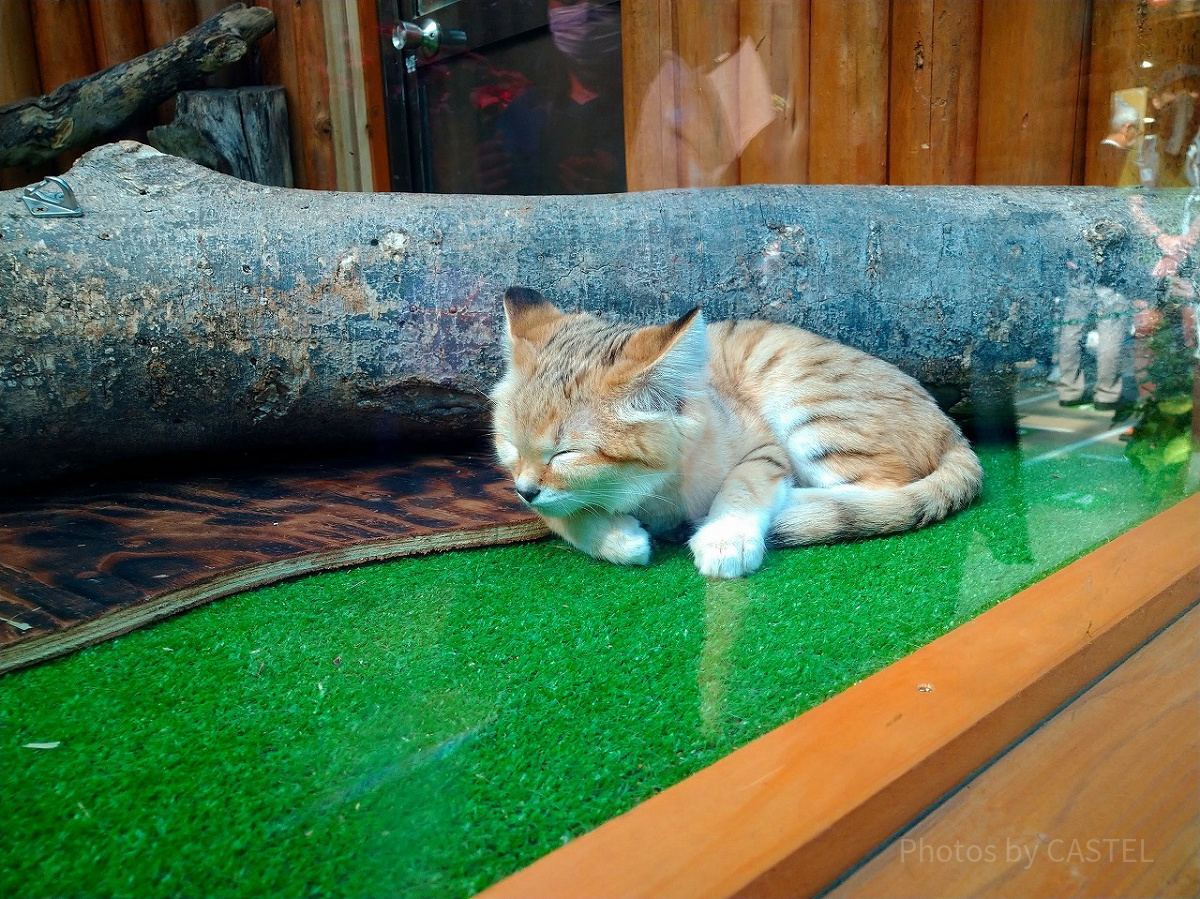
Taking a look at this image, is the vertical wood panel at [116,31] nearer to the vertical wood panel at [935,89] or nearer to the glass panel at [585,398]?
the glass panel at [585,398]

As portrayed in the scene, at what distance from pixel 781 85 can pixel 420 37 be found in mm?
1262

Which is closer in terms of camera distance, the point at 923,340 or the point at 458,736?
the point at 458,736

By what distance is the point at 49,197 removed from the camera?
2344 mm

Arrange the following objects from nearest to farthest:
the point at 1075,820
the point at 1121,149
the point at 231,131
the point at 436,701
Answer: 1. the point at 1075,820
2. the point at 436,701
3. the point at 231,131
4. the point at 1121,149

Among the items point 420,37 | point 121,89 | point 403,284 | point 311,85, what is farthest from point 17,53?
point 403,284

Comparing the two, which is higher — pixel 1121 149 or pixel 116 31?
pixel 116 31

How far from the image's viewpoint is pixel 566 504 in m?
2.02

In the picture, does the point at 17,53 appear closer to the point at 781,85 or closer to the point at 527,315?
the point at 527,315

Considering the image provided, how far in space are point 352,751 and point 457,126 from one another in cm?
195

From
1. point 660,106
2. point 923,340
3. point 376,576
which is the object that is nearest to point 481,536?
point 376,576

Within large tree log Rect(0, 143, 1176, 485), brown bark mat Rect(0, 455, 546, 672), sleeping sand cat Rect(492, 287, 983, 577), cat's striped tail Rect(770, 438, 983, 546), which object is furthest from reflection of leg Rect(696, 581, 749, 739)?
large tree log Rect(0, 143, 1176, 485)

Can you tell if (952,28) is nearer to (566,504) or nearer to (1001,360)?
(1001,360)

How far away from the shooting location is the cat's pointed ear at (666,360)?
6.26 ft

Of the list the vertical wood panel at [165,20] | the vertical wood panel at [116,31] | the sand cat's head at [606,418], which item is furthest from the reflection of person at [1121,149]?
the vertical wood panel at [116,31]
